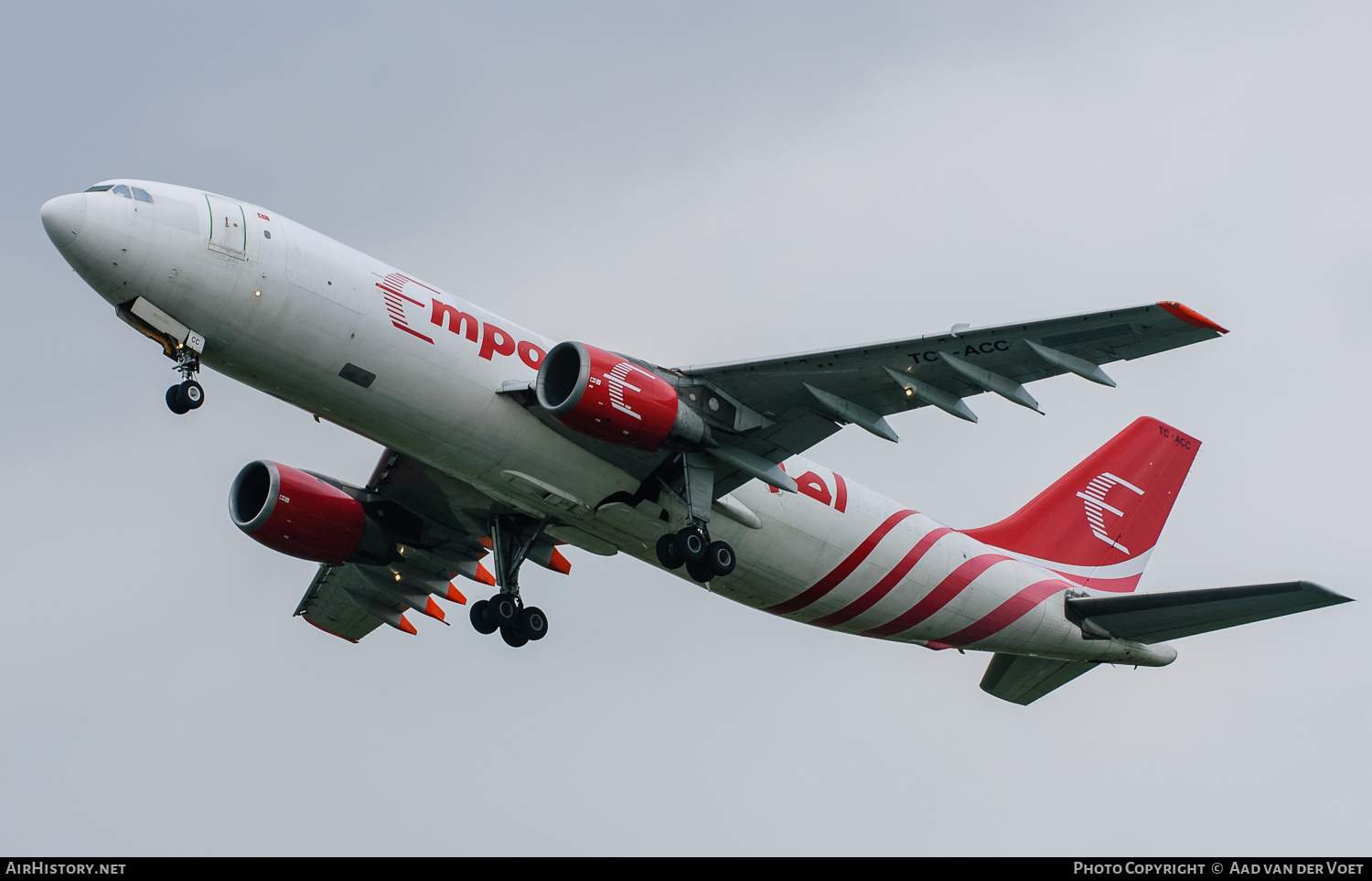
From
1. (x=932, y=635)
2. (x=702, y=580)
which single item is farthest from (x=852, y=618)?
(x=702, y=580)

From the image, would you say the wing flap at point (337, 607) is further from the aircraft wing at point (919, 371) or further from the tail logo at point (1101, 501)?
the tail logo at point (1101, 501)

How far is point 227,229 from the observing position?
23906 mm

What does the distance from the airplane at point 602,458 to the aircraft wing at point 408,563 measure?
6cm

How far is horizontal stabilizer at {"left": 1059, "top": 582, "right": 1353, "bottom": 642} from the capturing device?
92.7 feet

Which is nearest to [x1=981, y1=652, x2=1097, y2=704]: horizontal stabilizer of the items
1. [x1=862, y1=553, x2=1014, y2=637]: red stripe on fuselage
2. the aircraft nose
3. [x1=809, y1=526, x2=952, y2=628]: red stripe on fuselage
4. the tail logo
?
the tail logo

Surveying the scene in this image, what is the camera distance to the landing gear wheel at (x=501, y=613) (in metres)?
29.7

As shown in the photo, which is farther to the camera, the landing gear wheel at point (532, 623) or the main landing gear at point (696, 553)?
the landing gear wheel at point (532, 623)

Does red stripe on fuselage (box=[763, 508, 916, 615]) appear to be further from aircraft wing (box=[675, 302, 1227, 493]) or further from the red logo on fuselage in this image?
the red logo on fuselage

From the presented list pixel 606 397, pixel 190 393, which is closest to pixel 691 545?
pixel 606 397

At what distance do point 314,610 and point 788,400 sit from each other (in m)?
14.5

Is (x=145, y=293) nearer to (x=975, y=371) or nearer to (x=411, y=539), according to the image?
(x=411, y=539)

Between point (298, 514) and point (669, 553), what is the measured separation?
7.95m

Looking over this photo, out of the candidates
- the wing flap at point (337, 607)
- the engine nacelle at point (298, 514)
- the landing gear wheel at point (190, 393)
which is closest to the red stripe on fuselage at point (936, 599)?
the engine nacelle at point (298, 514)

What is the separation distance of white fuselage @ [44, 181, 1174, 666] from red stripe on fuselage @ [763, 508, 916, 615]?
0.10ft
